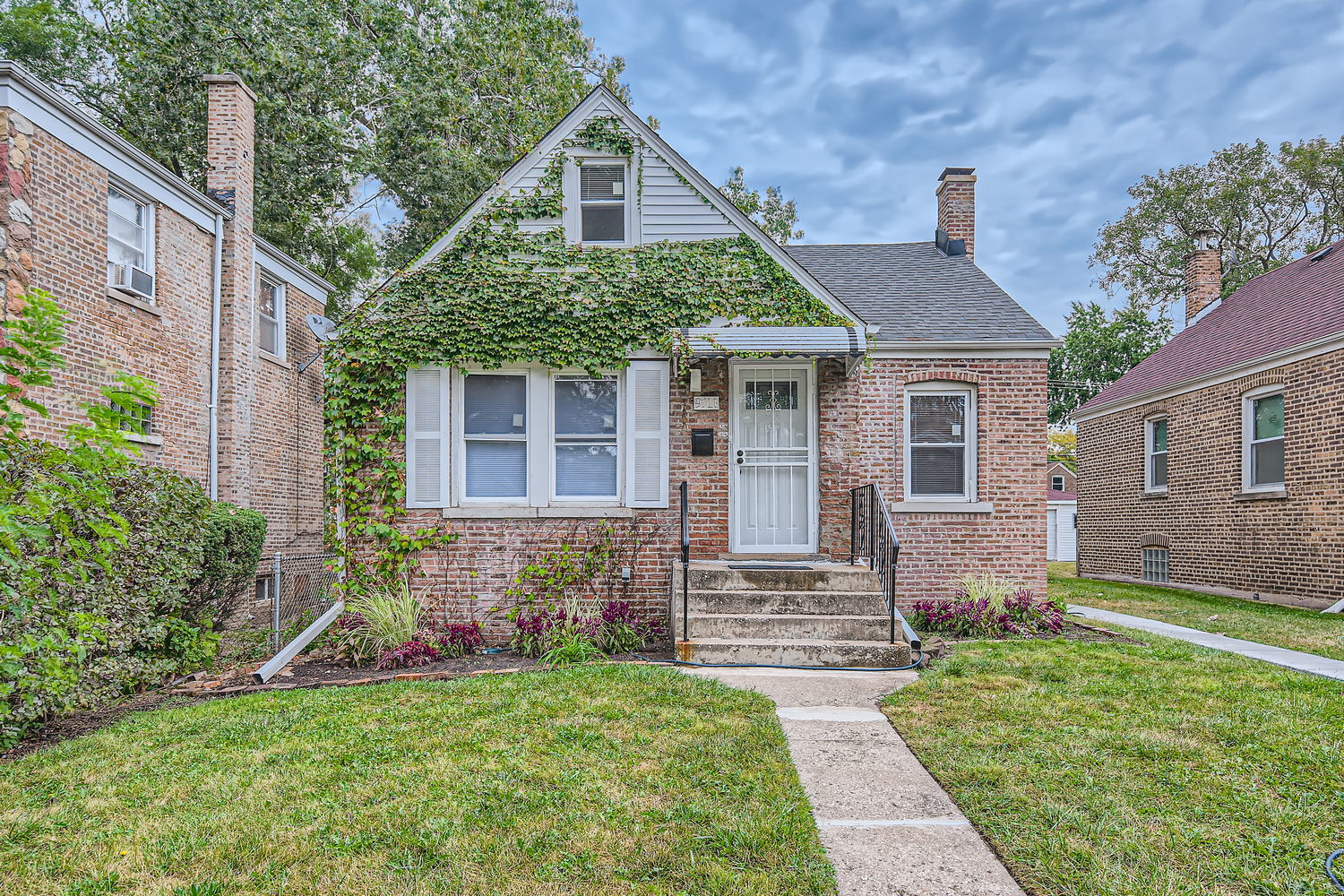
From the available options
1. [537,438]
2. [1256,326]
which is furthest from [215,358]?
[1256,326]

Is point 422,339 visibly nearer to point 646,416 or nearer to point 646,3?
point 646,416

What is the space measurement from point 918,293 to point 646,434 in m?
5.05

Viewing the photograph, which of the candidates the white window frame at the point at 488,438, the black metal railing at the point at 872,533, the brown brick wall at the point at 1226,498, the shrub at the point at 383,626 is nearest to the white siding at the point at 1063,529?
the brown brick wall at the point at 1226,498

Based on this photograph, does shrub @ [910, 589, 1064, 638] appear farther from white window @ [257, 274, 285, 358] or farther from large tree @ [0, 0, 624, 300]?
large tree @ [0, 0, 624, 300]

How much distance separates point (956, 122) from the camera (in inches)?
677

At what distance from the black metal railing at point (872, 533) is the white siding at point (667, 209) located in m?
3.31

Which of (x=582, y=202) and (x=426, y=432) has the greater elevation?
(x=582, y=202)

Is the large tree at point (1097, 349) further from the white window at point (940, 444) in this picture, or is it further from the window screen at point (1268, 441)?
the white window at point (940, 444)

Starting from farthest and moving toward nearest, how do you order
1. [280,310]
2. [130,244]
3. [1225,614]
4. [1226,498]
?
[280,310] → [1226,498] → [1225,614] → [130,244]

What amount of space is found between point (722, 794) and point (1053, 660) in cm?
449

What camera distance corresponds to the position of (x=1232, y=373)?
12.6 m

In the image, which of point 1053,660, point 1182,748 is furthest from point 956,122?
point 1182,748

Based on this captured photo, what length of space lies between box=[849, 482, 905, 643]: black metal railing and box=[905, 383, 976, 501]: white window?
161cm

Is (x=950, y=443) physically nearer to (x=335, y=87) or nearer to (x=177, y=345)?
(x=177, y=345)
